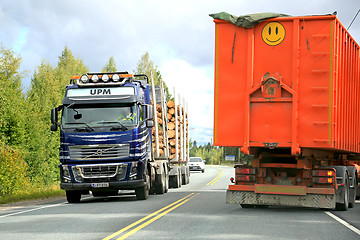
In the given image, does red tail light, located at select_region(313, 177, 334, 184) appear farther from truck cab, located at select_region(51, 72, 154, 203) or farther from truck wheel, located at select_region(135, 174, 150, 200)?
truck wheel, located at select_region(135, 174, 150, 200)

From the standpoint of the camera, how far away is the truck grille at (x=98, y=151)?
653 inches

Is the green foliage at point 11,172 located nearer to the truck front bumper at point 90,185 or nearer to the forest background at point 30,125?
the forest background at point 30,125

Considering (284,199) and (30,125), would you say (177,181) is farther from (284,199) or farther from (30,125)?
(30,125)

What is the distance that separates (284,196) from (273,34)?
3.81 meters

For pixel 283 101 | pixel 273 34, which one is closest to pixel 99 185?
pixel 283 101

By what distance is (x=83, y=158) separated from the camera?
54.6 ft

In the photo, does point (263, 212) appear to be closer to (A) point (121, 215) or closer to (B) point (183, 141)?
(A) point (121, 215)

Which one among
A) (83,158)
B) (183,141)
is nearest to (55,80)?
(183,141)

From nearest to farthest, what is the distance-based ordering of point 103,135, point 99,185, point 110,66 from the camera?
point 103,135
point 99,185
point 110,66

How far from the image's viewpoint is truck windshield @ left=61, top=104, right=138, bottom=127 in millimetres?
16719

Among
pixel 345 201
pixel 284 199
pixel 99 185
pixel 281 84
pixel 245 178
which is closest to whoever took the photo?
pixel 281 84

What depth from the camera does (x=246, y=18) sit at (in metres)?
13.1

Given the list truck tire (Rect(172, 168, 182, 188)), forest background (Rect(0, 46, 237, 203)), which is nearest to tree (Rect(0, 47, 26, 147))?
forest background (Rect(0, 46, 237, 203))

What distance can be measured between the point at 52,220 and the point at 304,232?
528 cm
